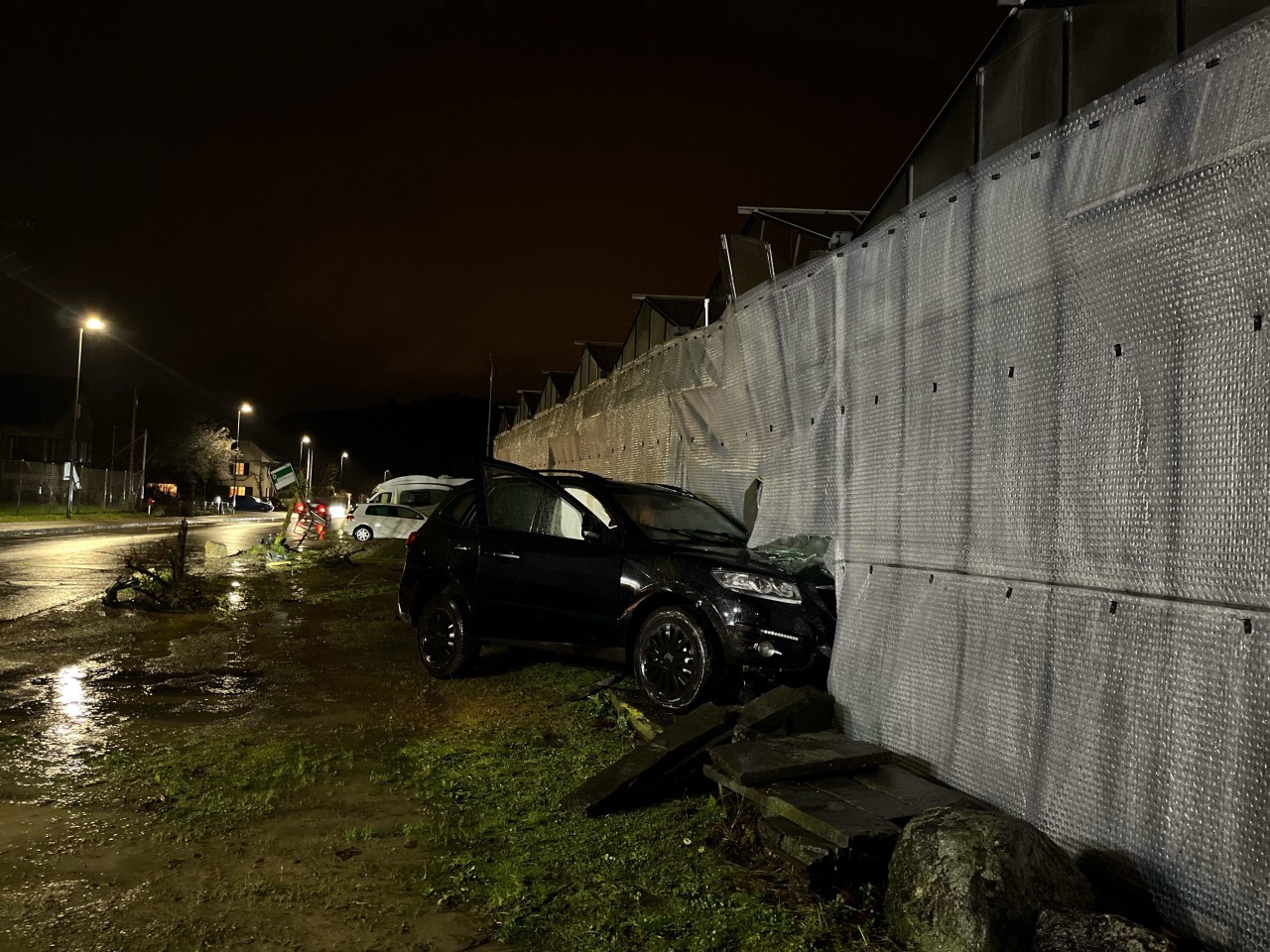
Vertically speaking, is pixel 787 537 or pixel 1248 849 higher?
pixel 787 537

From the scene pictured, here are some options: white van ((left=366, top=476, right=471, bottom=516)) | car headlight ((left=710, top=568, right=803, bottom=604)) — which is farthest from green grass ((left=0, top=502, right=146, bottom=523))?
car headlight ((left=710, top=568, right=803, bottom=604))

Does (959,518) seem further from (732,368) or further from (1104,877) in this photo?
(732,368)

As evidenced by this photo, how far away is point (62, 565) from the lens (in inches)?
667

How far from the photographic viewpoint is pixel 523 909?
3.43m

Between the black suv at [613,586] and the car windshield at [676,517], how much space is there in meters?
0.01

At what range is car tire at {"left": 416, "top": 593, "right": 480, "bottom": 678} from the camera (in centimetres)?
738

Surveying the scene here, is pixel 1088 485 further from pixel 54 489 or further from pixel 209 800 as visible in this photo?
pixel 54 489

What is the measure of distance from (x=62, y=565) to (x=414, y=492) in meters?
11.3

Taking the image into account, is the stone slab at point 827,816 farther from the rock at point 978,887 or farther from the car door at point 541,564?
the car door at point 541,564

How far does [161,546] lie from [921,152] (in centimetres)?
2134

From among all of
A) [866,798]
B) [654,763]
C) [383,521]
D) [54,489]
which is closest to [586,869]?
[654,763]

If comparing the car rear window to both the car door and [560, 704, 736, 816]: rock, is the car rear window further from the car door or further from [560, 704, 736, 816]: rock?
[560, 704, 736, 816]: rock

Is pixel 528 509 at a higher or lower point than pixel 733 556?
higher

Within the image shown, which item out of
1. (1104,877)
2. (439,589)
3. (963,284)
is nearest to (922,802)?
(1104,877)
